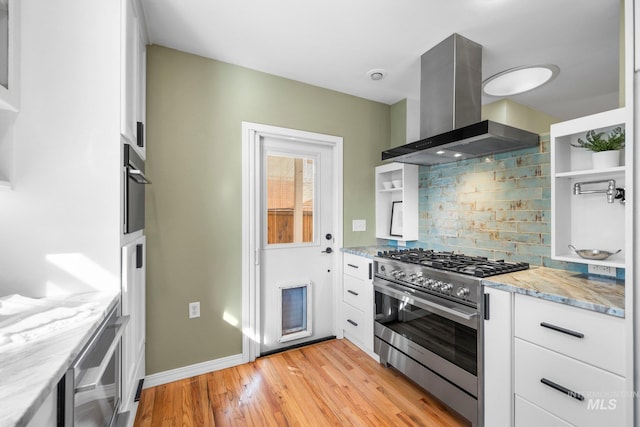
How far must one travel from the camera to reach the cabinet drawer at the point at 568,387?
115cm

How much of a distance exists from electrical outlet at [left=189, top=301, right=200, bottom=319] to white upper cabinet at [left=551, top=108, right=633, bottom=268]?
8.14 ft

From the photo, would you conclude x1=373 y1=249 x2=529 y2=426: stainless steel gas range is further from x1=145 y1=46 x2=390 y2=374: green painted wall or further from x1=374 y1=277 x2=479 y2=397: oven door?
x1=145 y1=46 x2=390 y2=374: green painted wall

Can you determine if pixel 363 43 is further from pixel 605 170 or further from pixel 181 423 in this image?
pixel 181 423

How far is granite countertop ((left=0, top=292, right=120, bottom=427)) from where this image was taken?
1.93 feet

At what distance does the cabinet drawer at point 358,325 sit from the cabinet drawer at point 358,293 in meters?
0.06

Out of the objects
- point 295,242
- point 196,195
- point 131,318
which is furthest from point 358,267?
point 131,318

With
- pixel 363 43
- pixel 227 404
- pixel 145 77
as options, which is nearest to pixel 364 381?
pixel 227 404

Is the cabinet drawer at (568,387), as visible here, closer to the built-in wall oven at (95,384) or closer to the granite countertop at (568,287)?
the granite countertop at (568,287)

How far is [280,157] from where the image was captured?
2.68m

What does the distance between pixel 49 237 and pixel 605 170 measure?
2719 millimetres

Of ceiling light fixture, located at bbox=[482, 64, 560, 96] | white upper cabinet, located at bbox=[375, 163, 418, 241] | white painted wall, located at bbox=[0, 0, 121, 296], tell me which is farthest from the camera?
white upper cabinet, located at bbox=[375, 163, 418, 241]

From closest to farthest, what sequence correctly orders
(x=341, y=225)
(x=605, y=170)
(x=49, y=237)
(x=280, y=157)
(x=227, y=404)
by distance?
(x=49, y=237) < (x=605, y=170) < (x=227, y=404) < (x=280, y=157) < (x=341, y=225)

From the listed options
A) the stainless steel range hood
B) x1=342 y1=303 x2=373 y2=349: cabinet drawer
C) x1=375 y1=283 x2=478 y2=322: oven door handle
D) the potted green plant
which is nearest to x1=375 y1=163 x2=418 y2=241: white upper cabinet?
the stainless steel range hood

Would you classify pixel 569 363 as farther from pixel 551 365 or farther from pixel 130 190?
pixel 130 190
